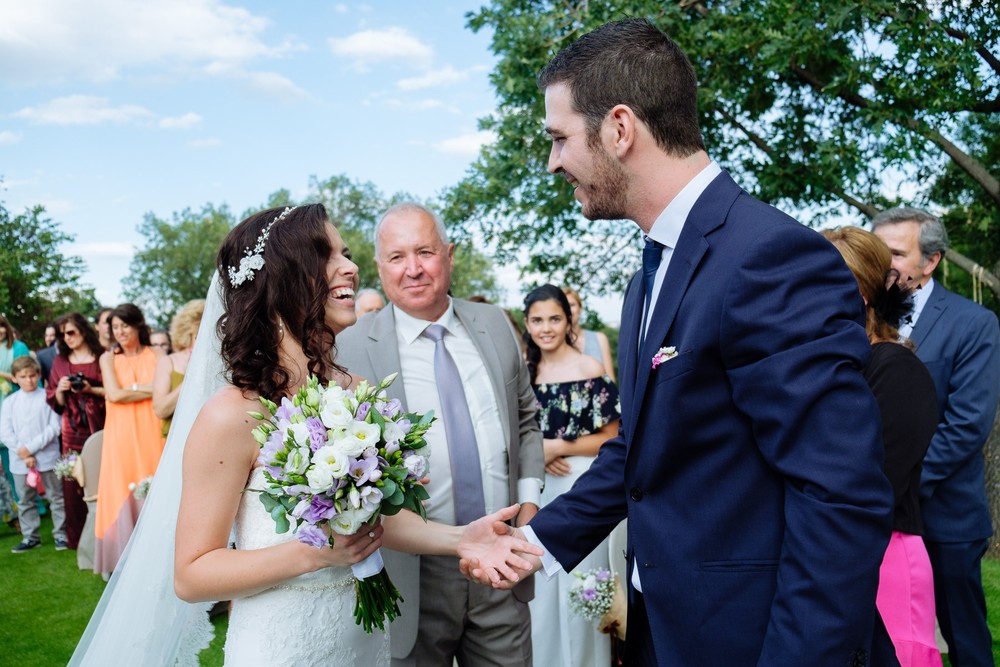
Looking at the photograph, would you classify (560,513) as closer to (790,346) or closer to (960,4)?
(790,346)

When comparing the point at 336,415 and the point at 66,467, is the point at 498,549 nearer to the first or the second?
the point at 336,415

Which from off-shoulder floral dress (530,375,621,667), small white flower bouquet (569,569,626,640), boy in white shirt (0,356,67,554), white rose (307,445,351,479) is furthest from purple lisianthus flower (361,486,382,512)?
boy in white shirt (0,356,67,554)

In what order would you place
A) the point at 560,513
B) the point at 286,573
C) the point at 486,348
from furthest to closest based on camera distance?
the point at 486,348 → the point at 560,513 → the point at 286,573

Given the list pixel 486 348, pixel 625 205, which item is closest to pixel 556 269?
pixel 486 348

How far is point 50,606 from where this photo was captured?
290 inches

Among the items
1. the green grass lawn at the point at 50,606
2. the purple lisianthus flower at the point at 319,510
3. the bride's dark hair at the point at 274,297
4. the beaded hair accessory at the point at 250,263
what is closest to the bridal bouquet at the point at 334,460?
the purple lisianthus flower at the point at 319,510

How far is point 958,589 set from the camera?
4.00 meters

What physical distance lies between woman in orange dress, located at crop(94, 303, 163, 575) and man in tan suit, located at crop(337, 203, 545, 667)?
530 cm

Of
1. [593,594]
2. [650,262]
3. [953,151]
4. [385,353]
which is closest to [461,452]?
[385,353]

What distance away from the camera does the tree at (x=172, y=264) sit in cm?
5231

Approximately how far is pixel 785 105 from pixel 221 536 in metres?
7.93

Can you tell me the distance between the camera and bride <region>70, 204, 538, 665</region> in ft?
7.97

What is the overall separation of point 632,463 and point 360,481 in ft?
2.53

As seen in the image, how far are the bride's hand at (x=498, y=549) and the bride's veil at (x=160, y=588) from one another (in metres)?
1.04
